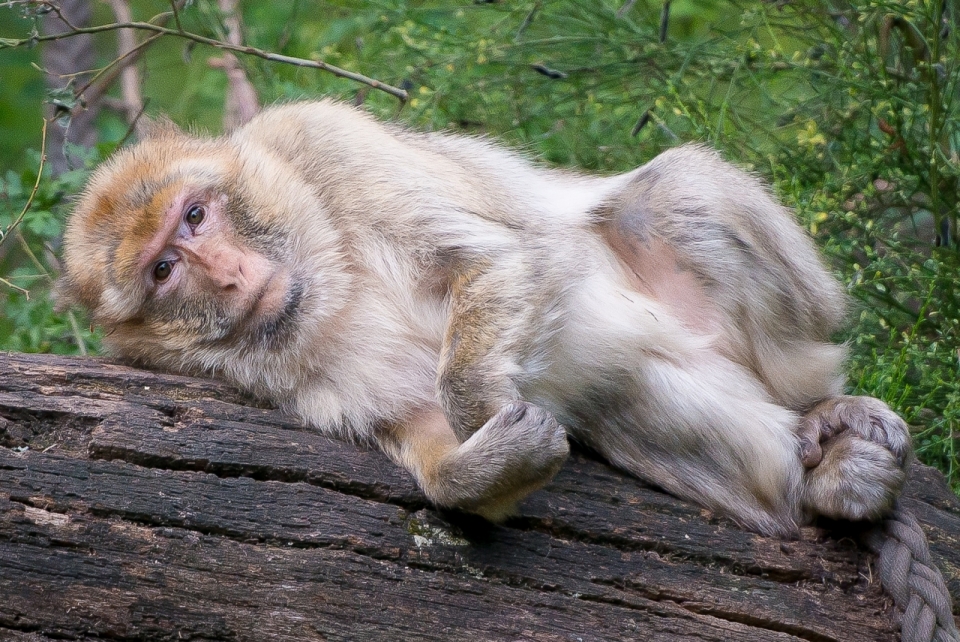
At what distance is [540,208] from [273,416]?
3.81 feet

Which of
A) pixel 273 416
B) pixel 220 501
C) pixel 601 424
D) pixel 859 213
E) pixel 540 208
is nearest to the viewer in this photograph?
pixel 220 501

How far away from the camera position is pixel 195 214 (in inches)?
123

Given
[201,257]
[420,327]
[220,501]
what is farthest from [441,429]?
[201,257]

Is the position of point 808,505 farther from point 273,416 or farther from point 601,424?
point 273,416

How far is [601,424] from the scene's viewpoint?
3.11 m

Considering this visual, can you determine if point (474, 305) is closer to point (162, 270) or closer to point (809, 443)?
point (162, 270)

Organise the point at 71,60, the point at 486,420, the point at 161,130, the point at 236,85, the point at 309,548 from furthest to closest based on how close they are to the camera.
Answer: the point at 236,85 < the point at 71,60 < the point at 161,130 < the point at 486,420 < the point at 309,548

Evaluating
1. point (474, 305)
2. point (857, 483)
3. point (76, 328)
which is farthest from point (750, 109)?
point (76, 328)

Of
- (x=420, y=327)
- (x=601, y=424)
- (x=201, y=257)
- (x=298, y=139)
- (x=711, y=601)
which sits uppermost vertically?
(x=298, y=139)

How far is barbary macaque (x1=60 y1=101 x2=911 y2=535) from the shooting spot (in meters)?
2.96

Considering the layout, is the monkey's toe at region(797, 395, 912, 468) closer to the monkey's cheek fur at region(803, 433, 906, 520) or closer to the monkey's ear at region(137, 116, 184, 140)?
the monkey's cheek fur at region(803, 433, 906, 520)

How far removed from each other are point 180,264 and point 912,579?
2390 mm

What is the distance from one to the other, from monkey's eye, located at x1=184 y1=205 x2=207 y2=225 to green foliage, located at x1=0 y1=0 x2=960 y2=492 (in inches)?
48.1

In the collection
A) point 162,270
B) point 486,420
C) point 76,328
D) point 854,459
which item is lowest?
point 76,328
